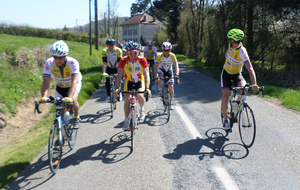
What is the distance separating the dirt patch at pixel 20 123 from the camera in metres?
8.14

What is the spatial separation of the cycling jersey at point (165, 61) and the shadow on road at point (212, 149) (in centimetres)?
299

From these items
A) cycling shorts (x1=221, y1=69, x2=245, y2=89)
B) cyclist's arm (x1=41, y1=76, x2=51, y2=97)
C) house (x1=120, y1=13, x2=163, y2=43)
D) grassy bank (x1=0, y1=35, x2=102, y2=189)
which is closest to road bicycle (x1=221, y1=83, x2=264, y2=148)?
cycling shorts (x1=221, y1=69, x2=245, y2=89)

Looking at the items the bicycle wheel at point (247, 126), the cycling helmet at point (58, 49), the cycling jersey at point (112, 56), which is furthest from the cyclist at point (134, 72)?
the cycling jersey at point (112, 56)

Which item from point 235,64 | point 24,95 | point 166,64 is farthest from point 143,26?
point 235,64

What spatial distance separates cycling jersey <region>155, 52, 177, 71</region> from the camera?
7648mm

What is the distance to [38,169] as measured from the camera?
4285 mm

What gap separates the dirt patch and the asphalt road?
9.28 ft

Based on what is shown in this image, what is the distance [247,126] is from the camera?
4.89 m

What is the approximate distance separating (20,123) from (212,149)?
742 cm

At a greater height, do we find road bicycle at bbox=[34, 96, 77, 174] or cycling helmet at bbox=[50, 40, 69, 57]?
cycling helmet at bbox=[50, 40, 69, 57]

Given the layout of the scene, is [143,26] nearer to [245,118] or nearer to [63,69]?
Result: [63,69]

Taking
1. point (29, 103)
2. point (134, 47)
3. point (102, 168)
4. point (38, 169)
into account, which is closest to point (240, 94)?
point (134, 47)

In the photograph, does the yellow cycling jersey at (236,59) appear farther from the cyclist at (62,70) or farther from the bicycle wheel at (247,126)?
the cyclist at (62,70)

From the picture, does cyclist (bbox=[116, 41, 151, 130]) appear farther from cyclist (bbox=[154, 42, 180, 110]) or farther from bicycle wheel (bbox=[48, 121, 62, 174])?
bicycle wheel (bbox=[48, 121, 62, 174])
